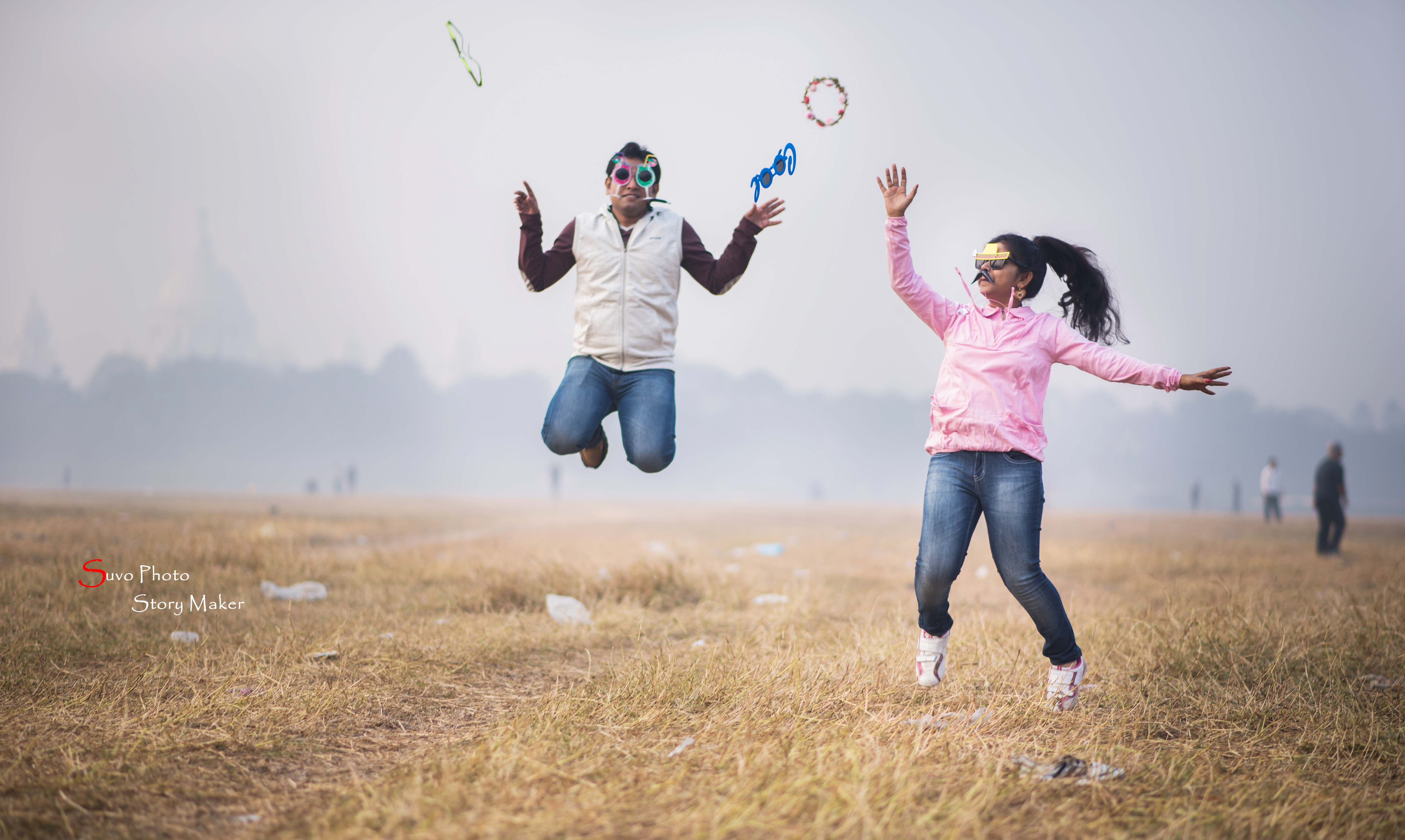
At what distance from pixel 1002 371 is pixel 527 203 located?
292 cm

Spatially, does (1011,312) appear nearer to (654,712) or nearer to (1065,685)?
(1065,685)

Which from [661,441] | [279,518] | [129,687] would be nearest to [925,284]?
[661,441]

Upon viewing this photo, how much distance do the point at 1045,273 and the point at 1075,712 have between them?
2.14m

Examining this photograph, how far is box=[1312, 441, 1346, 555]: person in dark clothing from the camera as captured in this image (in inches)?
550

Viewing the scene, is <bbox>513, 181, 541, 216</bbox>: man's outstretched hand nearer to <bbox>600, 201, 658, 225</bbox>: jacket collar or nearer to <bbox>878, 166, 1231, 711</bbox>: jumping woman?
<bbox>600, 201, 658, 225</bbox>: jacket collar

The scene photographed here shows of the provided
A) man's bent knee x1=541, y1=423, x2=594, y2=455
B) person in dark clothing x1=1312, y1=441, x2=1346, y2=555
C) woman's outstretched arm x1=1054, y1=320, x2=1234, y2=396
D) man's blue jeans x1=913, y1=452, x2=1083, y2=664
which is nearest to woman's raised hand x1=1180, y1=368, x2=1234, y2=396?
woman's outstretched arm x1=1054, y1=320, x2=1234, y2=396

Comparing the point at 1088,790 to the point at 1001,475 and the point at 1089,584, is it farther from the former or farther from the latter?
the point at 1089,584

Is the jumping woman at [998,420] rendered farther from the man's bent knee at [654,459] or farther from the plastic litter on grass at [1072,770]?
the man's bent knee at [654,459]

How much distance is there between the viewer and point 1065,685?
12.5 ft

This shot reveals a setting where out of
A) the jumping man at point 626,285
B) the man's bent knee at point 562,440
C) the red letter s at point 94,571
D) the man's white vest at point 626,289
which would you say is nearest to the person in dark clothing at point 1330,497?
the jumping man at point 626,285

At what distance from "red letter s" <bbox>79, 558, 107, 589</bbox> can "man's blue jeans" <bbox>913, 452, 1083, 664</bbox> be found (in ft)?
22.6

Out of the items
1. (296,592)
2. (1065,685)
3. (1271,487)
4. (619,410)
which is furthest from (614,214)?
(1271,487)

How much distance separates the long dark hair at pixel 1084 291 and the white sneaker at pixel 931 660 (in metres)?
1.78

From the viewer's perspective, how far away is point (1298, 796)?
2713mm
